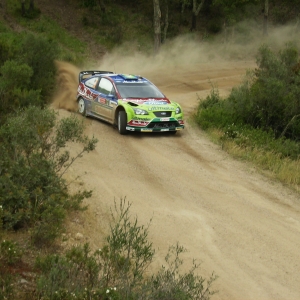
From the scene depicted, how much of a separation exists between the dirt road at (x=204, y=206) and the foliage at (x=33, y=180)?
0.68m

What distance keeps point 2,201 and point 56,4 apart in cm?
3402

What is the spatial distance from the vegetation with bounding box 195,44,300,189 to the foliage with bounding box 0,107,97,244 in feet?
19.6

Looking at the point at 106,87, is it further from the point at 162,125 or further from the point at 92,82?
the point at 162,125

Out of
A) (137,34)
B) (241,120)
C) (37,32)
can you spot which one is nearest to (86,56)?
(37,32)

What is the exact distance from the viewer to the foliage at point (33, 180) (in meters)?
8.49

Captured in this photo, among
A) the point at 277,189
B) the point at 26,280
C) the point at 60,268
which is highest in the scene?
the point at 60,268

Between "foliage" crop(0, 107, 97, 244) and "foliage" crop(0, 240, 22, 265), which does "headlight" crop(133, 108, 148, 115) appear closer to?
"foliage" crop(0, 107, 97, 244)

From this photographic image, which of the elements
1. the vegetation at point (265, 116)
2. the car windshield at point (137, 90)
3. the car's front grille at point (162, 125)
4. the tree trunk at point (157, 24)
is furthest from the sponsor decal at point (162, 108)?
the tree trunk at point (157, 24)

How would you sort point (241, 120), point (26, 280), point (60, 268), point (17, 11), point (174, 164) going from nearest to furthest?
point (60, 268), point (26, 280), point (174, 164), point (241, 120), point (17, 11)

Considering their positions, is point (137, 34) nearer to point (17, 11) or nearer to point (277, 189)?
point (17, 11)

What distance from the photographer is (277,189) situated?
41.0 ft

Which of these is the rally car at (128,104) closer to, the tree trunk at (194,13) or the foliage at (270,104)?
the foliage at (270,104)

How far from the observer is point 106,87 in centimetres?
1694

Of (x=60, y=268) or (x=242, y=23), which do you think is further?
(x=242, y=23)
